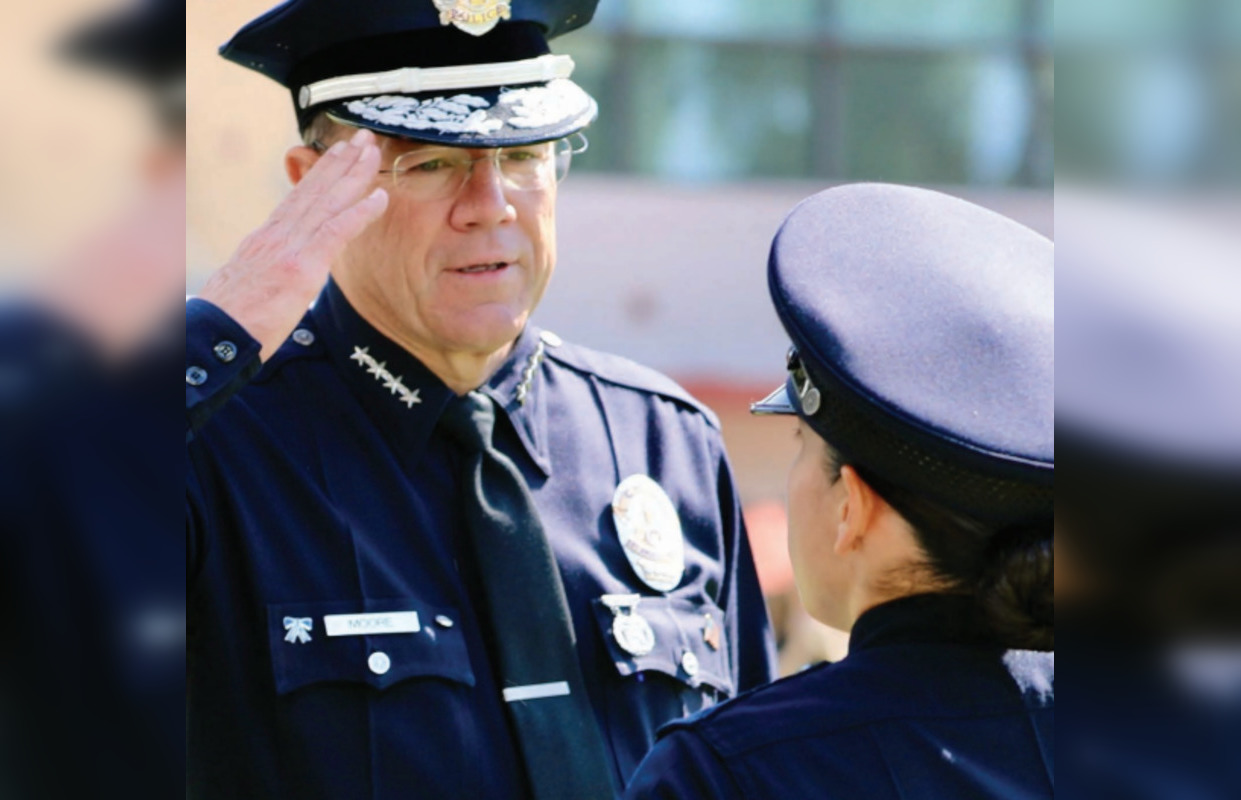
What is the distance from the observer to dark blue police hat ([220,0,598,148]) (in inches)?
104

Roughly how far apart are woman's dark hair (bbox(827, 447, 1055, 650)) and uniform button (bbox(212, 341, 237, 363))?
0.75 meters

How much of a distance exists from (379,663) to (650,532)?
1.90 feet

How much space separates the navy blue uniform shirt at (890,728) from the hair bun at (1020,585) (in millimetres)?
44

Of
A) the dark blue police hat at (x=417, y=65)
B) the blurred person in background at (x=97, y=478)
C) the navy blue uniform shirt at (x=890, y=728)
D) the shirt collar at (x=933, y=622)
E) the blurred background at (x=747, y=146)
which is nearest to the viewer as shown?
the blurred person in background at (x=97, y=478)

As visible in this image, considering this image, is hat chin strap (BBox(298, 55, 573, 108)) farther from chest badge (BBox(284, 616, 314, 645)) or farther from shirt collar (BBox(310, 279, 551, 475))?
chest badge (BBox(284, 616, 314, 645))

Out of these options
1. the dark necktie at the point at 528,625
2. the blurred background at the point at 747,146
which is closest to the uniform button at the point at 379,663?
the dark necktie at the point at 528,625

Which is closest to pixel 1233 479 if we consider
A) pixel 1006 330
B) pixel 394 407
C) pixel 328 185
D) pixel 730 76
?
pixel 1006 330

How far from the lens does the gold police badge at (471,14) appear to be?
2736 mm

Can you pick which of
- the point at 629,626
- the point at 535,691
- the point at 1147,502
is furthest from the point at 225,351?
the point at 1147,502

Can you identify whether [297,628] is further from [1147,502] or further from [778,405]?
[1147,502]

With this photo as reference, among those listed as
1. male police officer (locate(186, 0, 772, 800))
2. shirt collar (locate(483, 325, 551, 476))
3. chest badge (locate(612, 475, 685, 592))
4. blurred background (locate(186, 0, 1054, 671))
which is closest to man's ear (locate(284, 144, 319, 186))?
male police officer (locate(186, 0, 772, 800))

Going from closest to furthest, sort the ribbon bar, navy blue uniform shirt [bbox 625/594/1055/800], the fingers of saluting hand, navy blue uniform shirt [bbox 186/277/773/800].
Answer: navy blue uniform shirt [bbox 625/594/1055/800] → the fingers of saluting hand → navy blue uniform shirt [bbox 186/277/773/800] → the ribbon bar

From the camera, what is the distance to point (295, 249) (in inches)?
86.7

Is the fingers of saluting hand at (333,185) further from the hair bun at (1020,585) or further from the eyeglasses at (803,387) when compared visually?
the hair bun at (1020,585)
